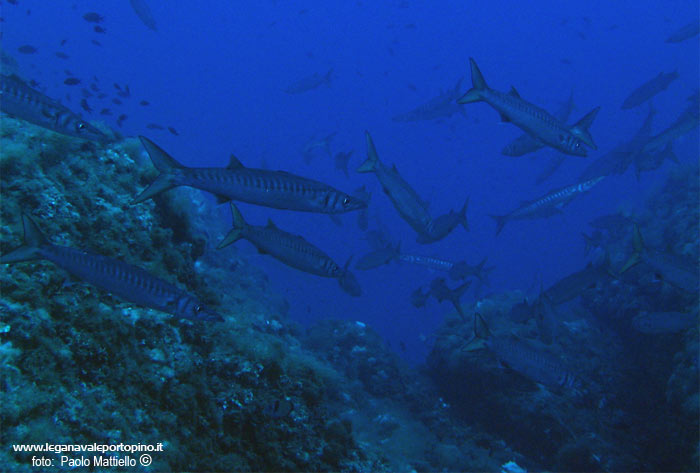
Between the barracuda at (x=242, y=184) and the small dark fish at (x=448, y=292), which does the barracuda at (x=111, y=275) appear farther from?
the small dark fish at (x=448, y=292)

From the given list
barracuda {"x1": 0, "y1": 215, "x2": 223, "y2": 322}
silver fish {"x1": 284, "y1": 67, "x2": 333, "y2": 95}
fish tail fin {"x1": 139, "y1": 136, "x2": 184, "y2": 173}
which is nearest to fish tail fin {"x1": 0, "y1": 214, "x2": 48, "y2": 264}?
barracuda {"x1": 0, "y1": 215, "x2": 223, "y2": 322}

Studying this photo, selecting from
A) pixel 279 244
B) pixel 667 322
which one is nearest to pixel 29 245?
pixel 279 244

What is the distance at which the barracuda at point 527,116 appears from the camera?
498cm

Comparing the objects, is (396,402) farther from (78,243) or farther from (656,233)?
(656,233)

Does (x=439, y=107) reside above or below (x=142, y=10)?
below

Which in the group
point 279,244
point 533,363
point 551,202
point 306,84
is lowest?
point 533,363

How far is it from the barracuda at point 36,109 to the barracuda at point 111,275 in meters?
1.79

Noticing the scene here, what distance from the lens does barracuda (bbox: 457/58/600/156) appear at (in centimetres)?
498

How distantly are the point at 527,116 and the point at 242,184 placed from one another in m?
3.56

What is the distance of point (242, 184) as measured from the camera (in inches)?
154

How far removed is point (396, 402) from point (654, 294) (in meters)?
7.15

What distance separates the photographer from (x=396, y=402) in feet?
33.9

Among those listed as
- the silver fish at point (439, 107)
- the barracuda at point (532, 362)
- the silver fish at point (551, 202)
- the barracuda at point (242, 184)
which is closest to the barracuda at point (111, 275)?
the barracuda at point (242, 184)

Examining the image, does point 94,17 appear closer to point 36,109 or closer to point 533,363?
point 36,109
